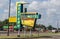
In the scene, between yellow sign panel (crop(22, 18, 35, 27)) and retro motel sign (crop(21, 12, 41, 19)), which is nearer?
retro motel sign (crop(21, 12, 41, 19))

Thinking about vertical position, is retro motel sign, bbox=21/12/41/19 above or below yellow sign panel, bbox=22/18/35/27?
above

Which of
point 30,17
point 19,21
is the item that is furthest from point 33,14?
point 19,21

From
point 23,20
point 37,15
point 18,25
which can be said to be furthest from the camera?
point 18,25

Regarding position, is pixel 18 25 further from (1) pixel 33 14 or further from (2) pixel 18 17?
(1) pixel 33 14

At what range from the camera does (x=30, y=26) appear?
194 feet

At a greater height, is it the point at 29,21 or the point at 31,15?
the point at 31,15

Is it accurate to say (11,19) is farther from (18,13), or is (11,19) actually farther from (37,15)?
(37,15)

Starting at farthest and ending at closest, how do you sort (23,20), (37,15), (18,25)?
(18,25) < (23,20) < (37,15)

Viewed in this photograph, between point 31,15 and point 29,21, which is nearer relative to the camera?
point 31,15

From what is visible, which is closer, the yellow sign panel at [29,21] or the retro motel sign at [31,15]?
the retro motel sign at [31,15]

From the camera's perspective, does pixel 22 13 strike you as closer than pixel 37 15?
No

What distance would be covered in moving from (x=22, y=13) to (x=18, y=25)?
4.51m

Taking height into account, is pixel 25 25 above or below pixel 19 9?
below

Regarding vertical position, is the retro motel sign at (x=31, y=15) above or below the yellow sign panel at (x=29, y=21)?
above
